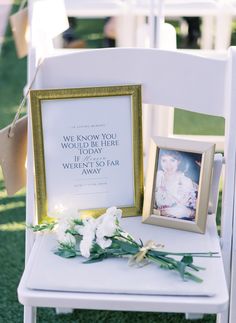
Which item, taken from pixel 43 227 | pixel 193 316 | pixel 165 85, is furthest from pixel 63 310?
pixel 165 85

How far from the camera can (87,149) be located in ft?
5.50

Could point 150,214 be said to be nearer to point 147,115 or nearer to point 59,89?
point 59,89

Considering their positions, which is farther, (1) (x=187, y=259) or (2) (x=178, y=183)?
(2) (x=178, y=183)

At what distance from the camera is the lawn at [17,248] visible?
2.21 metres

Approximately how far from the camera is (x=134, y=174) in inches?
67.1

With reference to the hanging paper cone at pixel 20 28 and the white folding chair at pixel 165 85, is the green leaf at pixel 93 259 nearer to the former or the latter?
the white folding chair at pixel 165 85

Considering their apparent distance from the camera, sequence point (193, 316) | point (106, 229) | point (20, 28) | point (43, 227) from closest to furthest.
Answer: point (106, 229), point (43, 227), point (193, 316), point (20, 28)

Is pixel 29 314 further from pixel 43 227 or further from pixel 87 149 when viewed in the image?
pixel 87 149

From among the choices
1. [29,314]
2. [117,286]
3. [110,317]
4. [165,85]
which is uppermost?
[165,85]

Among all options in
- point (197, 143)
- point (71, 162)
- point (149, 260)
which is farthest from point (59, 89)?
point (149, 260)

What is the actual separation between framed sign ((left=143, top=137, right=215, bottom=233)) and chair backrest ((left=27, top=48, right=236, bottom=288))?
0.06 metres

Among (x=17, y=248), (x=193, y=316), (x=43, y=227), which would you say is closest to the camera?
(x=43, y=227)

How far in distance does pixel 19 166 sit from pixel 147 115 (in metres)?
1.11

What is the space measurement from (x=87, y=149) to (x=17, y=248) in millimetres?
1096
